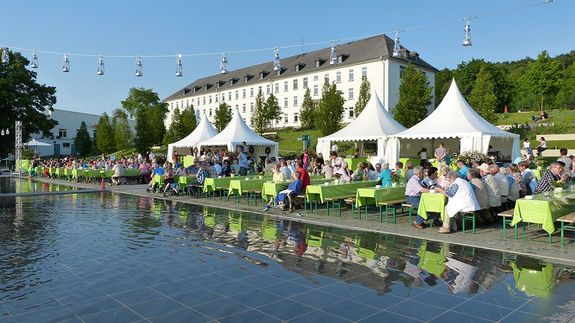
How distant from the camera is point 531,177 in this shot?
1151cm

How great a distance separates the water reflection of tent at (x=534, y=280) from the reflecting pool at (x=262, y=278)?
14mm

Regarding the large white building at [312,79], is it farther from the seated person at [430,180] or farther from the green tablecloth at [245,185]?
the seated person at [430,180]

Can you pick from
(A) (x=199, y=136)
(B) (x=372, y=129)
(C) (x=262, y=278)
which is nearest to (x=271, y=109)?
(A) (x=199, y=136)

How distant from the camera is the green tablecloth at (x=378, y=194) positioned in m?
10.5

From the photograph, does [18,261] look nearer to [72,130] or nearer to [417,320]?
[417,320]

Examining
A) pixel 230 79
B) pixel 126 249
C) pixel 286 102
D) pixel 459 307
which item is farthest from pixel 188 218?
pixel 230 79

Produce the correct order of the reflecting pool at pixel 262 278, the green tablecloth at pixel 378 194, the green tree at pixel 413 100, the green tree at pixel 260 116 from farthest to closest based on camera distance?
the green tree at pixel 260 116 → the green tree at pixel 413 100 → the green tablecloth at pixel 378 194 → the reflecting pool at pixel 262 278

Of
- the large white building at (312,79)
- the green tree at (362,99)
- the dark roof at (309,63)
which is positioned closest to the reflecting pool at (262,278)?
the large white building at (312,79)

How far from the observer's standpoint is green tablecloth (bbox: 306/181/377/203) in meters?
11.6

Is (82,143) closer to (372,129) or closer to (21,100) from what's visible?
(21,100)

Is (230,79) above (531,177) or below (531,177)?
above

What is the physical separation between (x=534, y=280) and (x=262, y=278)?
370 centimetres

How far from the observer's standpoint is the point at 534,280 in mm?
5891

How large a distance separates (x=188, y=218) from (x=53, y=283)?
19.4 ft
